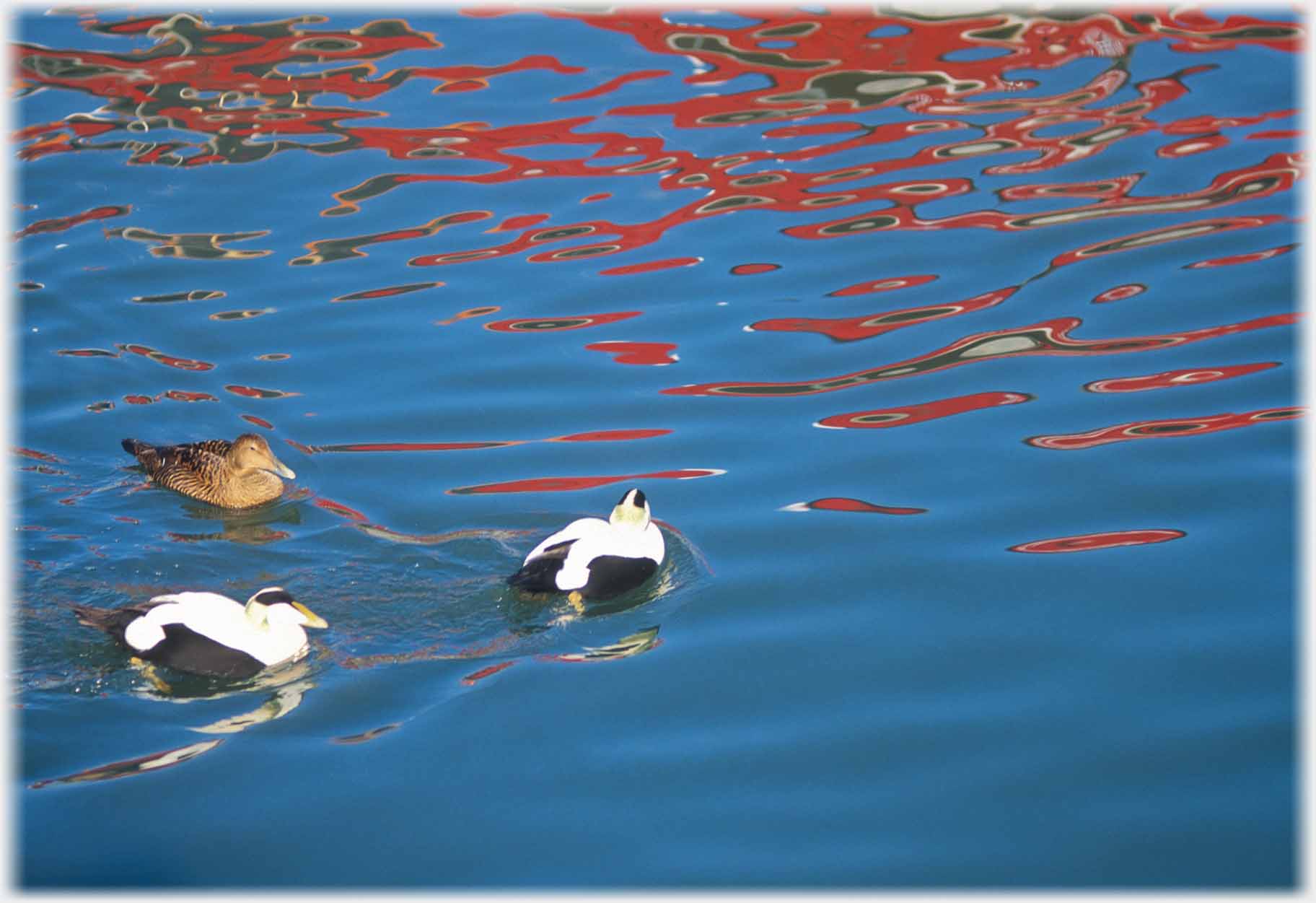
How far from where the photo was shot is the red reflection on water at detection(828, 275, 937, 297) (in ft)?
33.0

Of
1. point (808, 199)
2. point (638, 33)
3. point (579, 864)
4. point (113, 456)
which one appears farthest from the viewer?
point (638, 33)

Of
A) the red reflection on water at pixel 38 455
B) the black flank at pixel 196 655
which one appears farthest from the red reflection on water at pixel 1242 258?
the red reflection on water at pixel 38 455

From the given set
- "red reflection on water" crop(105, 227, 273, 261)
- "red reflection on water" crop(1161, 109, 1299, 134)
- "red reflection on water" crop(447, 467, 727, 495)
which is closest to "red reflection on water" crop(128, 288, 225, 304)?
"red reflection on water" crop(105, 227, 273, 261)

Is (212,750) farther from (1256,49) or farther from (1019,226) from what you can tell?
(1256,49)

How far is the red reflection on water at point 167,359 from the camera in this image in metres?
9.66

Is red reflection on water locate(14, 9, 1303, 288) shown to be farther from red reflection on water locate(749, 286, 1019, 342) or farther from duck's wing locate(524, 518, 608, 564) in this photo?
duck's wing locate(524, 518, 608, 564)

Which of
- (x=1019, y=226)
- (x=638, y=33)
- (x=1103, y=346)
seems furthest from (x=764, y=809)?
(x=638, y=33)

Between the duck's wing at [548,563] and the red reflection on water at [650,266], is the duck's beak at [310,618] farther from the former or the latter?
the red reflection on water at [650,266]

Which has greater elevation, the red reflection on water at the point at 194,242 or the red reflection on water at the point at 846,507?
the red reflection on water at the point at 194,242

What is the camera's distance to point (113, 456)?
860 cm

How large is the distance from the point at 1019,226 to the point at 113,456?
6285 millimetres

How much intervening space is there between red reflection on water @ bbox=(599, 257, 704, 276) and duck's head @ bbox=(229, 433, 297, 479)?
3.36m

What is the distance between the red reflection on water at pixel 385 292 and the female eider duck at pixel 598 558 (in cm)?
407

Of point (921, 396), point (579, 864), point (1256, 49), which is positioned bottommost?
point (579, 864)
